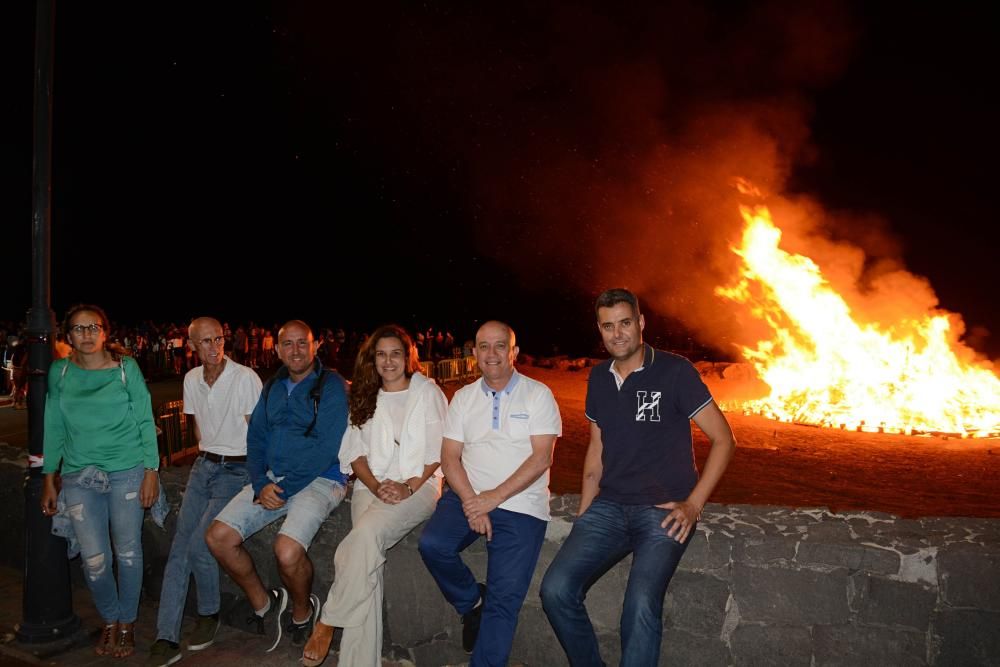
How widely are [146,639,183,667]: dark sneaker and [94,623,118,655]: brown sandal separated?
35cm

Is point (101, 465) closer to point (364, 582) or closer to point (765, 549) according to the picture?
point (364, 582)

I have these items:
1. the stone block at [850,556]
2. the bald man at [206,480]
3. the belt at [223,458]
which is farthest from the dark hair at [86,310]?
the stone block at [850,556]

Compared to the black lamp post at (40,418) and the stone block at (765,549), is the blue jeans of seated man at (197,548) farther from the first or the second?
the stone block at (765,549)

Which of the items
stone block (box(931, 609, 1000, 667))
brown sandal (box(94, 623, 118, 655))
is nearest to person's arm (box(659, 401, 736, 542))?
stone block (box(931, 609, 1000, 667))

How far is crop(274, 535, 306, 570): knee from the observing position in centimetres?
390

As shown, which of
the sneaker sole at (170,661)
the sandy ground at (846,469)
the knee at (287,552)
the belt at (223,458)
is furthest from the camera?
the sandy ground at (846,469)

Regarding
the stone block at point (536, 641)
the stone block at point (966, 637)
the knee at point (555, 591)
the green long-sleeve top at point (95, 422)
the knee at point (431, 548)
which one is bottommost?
the stone block at point (536, 641)

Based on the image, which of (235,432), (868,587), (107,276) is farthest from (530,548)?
(107,276)

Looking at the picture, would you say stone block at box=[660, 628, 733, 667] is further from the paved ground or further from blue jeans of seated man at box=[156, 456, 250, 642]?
blue jeans of seated man at box=[156, 456, 250, 642]

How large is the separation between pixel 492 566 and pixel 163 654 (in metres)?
2.16

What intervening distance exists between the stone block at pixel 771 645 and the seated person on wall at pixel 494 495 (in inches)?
42.9

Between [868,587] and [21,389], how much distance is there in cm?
1711

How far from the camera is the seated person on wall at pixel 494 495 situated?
351 cm

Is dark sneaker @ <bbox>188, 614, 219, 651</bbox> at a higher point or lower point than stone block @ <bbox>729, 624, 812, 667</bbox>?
lower
